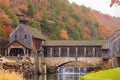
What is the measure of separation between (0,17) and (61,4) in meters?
35.1

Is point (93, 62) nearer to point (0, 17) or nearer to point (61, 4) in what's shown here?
point (0, 17)

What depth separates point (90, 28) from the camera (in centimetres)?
11350

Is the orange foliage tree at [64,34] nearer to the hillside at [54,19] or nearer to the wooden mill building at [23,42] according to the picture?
the hillside at [54,19]

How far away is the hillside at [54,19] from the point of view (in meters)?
80.6

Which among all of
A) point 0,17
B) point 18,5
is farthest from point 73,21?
point 0,17

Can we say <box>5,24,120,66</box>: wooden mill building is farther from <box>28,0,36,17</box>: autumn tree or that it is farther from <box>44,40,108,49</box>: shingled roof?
<box>28,0,36,17</box>: autumn tree

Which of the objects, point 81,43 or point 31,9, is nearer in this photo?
point 81,43

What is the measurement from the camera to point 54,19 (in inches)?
3927

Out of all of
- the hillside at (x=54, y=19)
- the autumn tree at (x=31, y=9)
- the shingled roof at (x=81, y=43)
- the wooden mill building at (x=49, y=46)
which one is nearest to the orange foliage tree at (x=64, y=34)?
the hillside at (x=54, y=19)

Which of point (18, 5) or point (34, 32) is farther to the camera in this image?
point (18, 5)

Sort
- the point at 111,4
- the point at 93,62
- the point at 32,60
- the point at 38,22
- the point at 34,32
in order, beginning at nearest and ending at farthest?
the point at 111,4
the point at 32,60
the point at 93,62
the point at 34,32
the point at 38,22

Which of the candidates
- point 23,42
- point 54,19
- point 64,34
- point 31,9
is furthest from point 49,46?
point 54,19

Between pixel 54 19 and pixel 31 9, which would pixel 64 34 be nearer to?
pixel 54 19

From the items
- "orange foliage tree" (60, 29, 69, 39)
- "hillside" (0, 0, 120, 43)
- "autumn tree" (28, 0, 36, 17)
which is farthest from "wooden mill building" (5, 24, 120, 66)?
"orange foliage tree" (60, 29, 69, 39)
